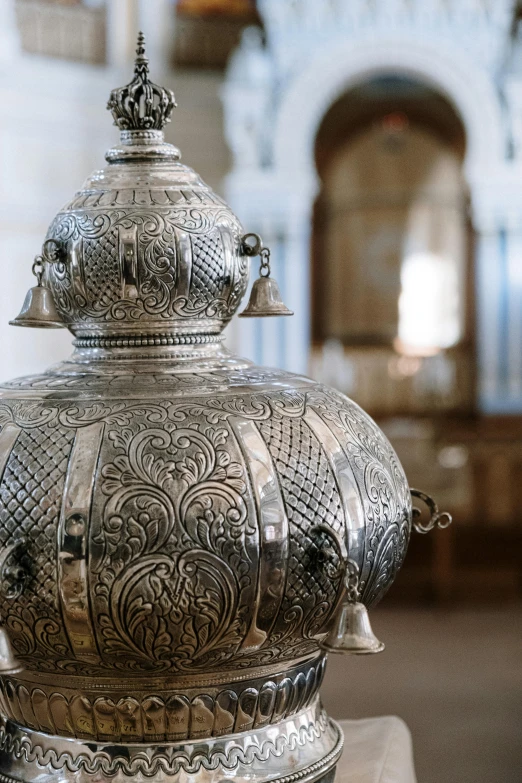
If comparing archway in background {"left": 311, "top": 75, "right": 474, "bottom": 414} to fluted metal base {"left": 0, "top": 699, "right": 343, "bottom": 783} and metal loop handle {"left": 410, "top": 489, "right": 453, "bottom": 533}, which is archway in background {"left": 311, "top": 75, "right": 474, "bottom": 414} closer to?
metal loop handle {"left": 410, "top": 489, "right": 453, "bottom": 533}

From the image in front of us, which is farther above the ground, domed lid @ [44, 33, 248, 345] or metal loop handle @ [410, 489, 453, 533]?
domed lid @ [44, 33, 248, 345]

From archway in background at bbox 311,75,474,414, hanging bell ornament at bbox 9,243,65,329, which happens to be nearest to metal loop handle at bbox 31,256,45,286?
hanging bell ornament at bbox 9,243,65,329

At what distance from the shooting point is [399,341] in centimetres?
516

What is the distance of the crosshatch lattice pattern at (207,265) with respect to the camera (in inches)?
41.8

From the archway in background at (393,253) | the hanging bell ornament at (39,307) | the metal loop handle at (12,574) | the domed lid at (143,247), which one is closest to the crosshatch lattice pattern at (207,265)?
the domed lid at (143,247)

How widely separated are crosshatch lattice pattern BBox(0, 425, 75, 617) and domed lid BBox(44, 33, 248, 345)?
0.16 metres

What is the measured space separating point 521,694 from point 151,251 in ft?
8.46

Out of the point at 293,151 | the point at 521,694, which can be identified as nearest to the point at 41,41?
the point at 293,151

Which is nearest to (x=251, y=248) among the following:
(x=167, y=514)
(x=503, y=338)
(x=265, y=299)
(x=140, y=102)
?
(x=265, y=299)

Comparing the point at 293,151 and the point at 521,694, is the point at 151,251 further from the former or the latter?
the point at 293,151

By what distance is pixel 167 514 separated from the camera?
0.92 meters

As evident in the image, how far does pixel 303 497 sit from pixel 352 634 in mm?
133

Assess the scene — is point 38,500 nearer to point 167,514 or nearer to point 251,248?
point 167,514

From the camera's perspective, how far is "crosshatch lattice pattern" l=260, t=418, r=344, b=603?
38.4 inches
